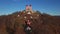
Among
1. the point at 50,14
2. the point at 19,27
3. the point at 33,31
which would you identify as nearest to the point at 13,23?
the point at 19,27

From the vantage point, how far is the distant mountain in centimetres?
291

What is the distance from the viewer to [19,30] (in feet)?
9.59

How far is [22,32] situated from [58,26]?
562mm

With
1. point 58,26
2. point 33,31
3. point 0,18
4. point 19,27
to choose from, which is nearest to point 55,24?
point 58,26

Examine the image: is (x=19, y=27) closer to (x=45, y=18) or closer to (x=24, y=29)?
(x=24, y=29)

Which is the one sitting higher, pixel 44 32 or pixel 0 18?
pixel 0 18

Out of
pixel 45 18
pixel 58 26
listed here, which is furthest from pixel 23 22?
pixel 58 26

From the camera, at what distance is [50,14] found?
2.95 metres

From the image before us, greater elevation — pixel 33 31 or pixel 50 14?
pixel 50 14

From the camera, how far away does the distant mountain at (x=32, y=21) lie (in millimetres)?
2906

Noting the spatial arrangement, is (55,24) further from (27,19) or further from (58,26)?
(27,19)

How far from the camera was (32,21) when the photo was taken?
293 cm

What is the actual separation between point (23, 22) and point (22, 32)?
0.15m

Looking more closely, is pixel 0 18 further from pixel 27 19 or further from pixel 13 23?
pixel 27 19
